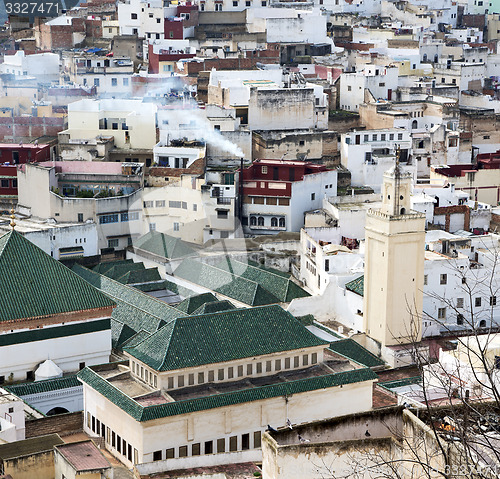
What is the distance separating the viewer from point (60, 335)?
3058cm

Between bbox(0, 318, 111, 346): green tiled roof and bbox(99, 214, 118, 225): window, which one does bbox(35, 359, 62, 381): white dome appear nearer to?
bbox(0, 318, 111, 346): green tiled roof

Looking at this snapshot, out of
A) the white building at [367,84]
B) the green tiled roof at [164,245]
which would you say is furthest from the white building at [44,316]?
the white building at [367,84]

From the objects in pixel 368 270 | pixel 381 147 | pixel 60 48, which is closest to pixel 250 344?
pixel 368 270

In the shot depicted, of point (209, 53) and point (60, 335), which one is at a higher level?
point (209, 53)

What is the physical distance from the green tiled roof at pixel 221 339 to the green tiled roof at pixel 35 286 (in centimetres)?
298

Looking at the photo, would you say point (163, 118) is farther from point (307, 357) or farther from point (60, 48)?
point (307, 357)

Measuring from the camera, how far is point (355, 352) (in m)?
33.5

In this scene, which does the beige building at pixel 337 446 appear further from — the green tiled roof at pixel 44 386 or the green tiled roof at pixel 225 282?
the green tiled roof at pixel 225 282

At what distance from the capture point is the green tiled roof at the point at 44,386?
2950cm

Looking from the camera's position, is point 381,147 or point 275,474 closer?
point 275,474

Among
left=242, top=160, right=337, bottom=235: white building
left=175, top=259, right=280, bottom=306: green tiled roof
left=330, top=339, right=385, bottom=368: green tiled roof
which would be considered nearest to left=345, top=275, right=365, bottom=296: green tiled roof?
left=175, top=259, right=280, bottom=306: green tiled roof

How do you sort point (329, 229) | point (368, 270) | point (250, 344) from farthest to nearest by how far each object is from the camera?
point (329, 229) < point (368, 270) < point (250, 344)

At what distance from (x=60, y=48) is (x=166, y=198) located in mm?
23699

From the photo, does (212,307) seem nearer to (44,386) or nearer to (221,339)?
(221,339)
